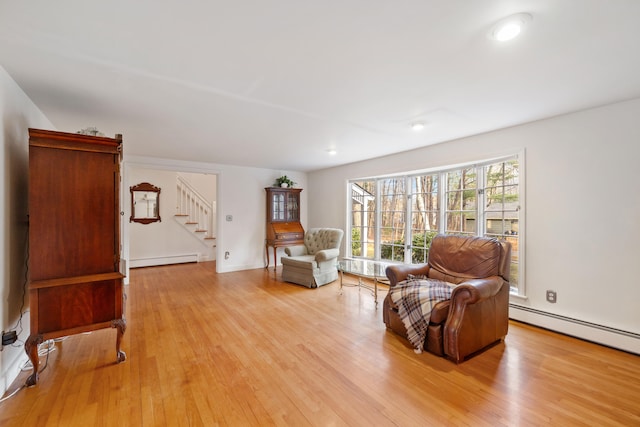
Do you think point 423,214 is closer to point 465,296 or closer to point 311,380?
point 465,296

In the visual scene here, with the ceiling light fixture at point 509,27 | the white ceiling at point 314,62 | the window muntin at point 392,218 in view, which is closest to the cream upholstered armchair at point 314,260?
the window muntin at point 392,218

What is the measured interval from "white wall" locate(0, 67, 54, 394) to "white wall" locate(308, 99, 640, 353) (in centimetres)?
459

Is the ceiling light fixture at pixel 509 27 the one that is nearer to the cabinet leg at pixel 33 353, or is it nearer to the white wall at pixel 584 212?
the white wall at pixel 584 212

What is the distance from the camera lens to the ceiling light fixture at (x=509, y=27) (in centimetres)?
139

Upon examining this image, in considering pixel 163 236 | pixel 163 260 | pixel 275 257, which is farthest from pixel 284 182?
pixel 163 260

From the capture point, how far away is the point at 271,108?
2.64 m

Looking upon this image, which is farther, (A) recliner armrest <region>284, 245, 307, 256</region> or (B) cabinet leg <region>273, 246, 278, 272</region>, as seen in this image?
(B) cabinet leg <region>273, 246, 278, 272</region>

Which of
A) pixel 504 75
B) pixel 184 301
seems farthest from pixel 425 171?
pixel 184 301

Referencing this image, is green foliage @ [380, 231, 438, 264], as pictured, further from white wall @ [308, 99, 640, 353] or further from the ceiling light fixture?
the ceiling light fixture

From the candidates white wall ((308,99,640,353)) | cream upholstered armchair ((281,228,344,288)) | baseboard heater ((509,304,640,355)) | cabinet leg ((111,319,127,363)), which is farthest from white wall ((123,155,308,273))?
baseboard heater ((509,304,640,355))

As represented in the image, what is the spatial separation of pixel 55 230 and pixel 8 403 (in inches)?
45.3

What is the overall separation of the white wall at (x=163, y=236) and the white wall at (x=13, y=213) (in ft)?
13.4

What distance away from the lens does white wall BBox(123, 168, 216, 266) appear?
6191 millimetres

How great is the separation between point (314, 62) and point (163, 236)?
6148 millimetres
